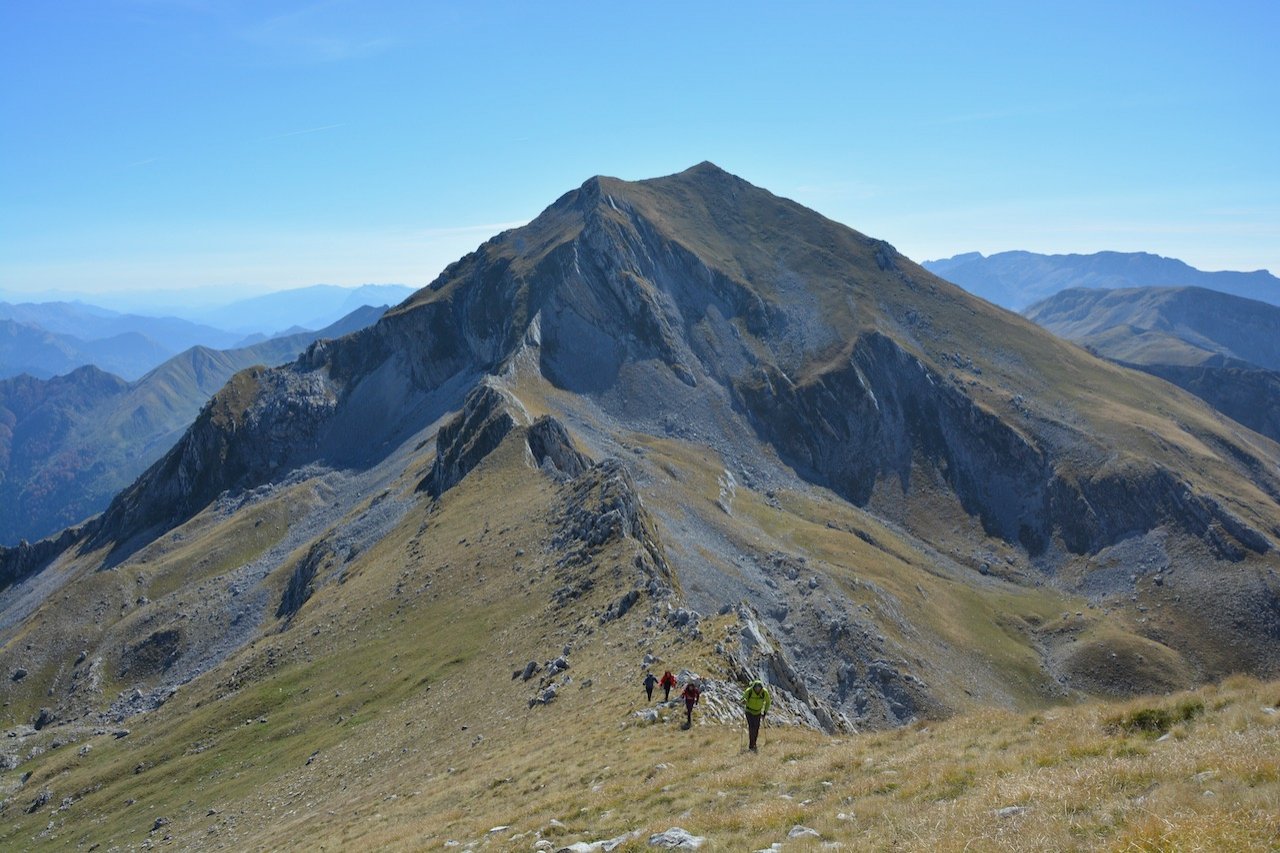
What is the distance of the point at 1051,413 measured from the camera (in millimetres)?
165875

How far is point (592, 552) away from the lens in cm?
5856

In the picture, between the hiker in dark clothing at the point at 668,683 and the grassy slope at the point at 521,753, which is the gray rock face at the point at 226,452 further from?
the hiker in dark clothing at the point at 668,683

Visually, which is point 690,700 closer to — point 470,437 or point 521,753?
point 521,753

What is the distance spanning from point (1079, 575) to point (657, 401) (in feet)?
272

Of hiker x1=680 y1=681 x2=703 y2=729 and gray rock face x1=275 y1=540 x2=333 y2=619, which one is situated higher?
hiker x1=680 y1=681 x2=703 y2=729

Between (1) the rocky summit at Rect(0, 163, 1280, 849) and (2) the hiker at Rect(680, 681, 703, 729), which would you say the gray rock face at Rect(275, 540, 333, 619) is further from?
(2) the hiker at Rect(680, 681, 703, 729)

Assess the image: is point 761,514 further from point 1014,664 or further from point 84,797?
point 84,797

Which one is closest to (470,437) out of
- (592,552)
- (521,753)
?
(592,552)

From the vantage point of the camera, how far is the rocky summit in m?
45.8

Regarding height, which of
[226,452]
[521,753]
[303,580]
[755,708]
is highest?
[226,452]

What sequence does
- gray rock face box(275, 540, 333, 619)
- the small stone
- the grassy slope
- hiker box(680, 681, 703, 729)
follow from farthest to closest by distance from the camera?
1. gray rock face box(275, 540, 333, 619)
2. hiker box(680, 681, 703, 729)
3. the small stone
4. the grassy slope

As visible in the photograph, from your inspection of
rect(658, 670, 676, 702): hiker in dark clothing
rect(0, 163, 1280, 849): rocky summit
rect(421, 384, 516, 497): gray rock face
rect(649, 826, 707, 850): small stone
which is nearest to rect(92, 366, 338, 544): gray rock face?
rect(0, 163, 1280, 849): rocky summit

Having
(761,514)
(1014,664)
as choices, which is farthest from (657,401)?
(1014,664)

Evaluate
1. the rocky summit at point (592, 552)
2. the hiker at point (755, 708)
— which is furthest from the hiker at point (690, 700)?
the hiker at point (755, 708)
